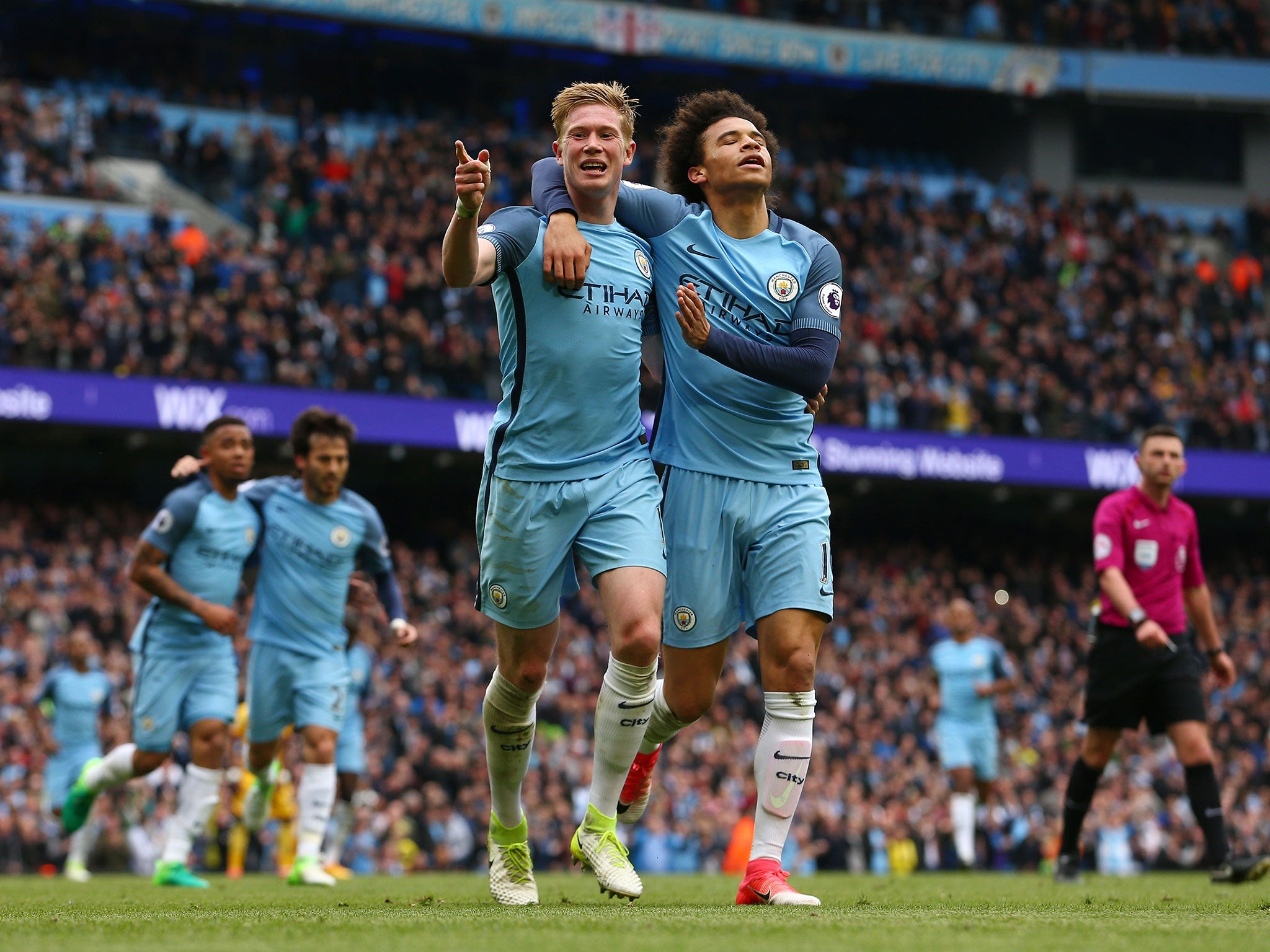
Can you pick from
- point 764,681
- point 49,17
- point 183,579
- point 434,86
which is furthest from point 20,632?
point 434,86

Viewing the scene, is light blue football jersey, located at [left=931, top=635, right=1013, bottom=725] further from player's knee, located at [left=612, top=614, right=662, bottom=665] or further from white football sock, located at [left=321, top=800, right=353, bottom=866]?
player's knee, located at [left=612, top=614, right=662, bottom=665]

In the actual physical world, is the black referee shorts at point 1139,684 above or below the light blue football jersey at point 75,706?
above

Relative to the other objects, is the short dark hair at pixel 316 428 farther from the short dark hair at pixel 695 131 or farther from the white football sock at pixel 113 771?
the short dark hair at pixel 695 131

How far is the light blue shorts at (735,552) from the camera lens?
19.3ft

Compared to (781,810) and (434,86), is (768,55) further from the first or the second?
(781,810)

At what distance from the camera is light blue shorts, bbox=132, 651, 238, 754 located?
9273mm

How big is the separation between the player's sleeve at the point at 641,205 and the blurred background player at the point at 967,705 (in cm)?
904

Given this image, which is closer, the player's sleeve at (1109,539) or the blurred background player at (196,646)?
the player's sleeve at (1109,539)

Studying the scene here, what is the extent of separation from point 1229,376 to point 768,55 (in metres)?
11.4

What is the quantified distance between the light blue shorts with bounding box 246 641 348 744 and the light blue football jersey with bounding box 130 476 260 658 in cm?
24

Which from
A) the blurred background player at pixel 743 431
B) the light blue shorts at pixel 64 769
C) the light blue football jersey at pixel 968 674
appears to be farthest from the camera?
the light blue football jersey at pixel 968 674

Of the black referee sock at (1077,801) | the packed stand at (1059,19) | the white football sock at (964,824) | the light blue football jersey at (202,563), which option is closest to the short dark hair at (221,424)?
the light blue football jersey at (202,563)

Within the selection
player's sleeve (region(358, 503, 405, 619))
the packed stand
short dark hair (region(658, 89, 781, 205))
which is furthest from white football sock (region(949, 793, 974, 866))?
the packed stand

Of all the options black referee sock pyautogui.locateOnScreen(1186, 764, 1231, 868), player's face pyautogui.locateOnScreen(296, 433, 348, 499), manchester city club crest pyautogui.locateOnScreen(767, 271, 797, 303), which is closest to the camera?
manchester city club crest pyautogui.locateOnScreen(767, 271, 797, 303)
